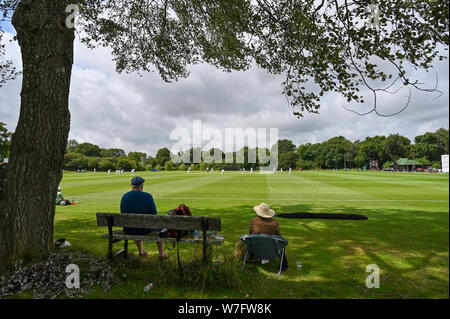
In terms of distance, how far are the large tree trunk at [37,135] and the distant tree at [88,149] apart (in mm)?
179882

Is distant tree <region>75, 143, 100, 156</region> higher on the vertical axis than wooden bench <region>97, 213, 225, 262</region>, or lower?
higher

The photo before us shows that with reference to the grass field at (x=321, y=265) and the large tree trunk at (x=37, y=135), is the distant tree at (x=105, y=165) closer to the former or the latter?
the grass field at (x=321, y=265)

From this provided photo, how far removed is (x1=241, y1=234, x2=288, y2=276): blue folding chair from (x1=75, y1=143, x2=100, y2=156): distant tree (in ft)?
596

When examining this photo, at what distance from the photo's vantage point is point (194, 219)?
14.1ft

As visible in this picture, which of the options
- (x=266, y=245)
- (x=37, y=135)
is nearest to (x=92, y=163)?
(x=37, y=135)

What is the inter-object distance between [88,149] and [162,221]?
183m

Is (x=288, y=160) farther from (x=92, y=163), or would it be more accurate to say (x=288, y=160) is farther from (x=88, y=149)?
(x=88, y=149)

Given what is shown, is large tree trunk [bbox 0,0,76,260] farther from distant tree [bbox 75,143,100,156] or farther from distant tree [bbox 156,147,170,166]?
distant tree [bbox 75,143,100,156]

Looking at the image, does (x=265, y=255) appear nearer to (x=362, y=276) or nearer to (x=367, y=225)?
(x=362, y=276)

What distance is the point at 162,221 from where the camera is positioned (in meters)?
4.44

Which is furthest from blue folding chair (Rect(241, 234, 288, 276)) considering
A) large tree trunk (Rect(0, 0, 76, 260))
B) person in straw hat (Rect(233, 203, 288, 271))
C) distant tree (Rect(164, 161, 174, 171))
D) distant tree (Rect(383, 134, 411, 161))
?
distant tree (Rect(164, 161, 174, 171))

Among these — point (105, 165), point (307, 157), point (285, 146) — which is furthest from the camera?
point (285, 146)

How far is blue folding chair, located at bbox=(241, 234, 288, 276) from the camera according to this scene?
469cm

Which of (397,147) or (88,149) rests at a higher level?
(88,149)
